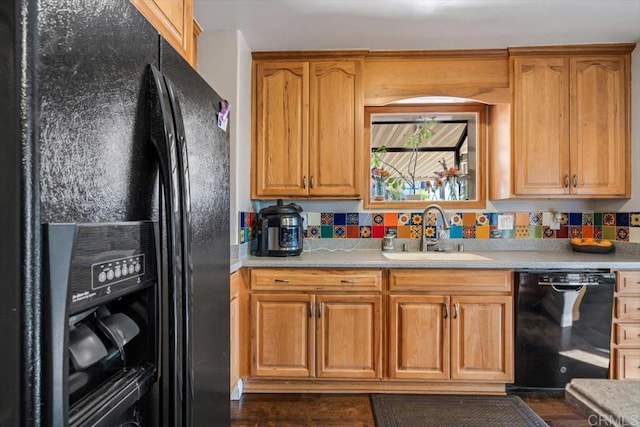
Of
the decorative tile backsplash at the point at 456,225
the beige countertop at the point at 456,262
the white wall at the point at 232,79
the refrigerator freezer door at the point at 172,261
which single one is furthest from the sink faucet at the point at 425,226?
the refrigerator freezer door at the point at 172,261

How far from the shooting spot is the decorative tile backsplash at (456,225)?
276 centimetres

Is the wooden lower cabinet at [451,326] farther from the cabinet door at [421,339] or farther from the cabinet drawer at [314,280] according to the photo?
the cabinet drawer at [314,280]

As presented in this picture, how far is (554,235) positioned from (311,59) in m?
2.29

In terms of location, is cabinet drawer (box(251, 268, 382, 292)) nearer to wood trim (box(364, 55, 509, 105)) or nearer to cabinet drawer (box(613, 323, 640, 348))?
wood trim (box(364, 55, 509, 105))

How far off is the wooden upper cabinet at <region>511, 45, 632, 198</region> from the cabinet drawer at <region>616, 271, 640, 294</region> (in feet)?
1.95

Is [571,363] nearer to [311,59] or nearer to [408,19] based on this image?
[408,19]

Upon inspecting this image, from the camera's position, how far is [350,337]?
223cm

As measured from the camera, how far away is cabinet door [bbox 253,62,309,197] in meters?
2.53

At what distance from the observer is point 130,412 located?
0.58 meters

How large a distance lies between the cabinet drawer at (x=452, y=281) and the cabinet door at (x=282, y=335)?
1.93ft

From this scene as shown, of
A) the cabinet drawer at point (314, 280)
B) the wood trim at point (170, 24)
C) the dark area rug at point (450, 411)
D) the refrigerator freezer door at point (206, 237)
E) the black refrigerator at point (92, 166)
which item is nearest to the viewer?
the black refrigerator at point (92, 166)

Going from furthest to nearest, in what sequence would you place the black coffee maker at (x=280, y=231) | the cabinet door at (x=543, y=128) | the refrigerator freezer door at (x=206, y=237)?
1. the cabinet door at (x=543, y=128)
2. the black coffee maker at (x=280, y=231)
3. the refrigerator freezer door at (x=206, y=237)

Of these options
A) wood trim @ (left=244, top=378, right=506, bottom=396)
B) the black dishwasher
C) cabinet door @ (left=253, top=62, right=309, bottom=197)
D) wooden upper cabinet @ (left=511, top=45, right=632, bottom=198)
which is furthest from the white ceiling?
wood trim @ (left=244, top=378, right=506, bottom=396)

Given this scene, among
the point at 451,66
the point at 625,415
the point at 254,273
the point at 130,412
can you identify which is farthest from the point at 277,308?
the point at 451,66
